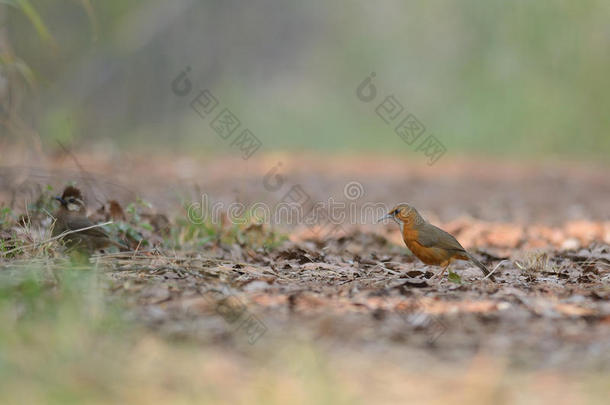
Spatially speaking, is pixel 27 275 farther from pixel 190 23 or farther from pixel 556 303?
pixel 190 23

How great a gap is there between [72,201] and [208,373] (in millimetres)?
2638

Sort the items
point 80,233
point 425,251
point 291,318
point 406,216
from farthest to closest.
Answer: point 406,216 < point 425,251 < point 80,233 < point 291,318

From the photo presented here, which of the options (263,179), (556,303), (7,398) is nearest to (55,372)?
(7,398)

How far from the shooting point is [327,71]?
935 inches

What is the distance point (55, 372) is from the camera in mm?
2479

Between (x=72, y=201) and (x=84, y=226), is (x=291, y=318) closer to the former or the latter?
(x=84, y=226)

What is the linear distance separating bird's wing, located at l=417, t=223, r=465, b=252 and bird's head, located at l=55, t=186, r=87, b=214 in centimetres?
222

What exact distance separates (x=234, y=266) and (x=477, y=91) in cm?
1559

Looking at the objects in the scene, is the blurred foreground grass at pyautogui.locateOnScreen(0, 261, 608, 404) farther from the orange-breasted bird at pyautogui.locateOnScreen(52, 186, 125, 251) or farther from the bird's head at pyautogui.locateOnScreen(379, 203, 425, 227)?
the bird's head at pyautogui.locateOnScreen(379, 203, 425, 227)

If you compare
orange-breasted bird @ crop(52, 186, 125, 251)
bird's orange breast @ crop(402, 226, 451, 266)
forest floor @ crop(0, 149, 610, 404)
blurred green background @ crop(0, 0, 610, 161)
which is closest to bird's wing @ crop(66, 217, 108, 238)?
orange-breasted bird @ crop(52, 186, 125, 251)

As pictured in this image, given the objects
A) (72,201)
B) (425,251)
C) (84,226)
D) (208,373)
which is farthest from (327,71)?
(208,373)

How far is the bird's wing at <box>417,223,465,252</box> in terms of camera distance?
4.63 m

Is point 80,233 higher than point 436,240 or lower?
lower

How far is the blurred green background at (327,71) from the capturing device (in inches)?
626
